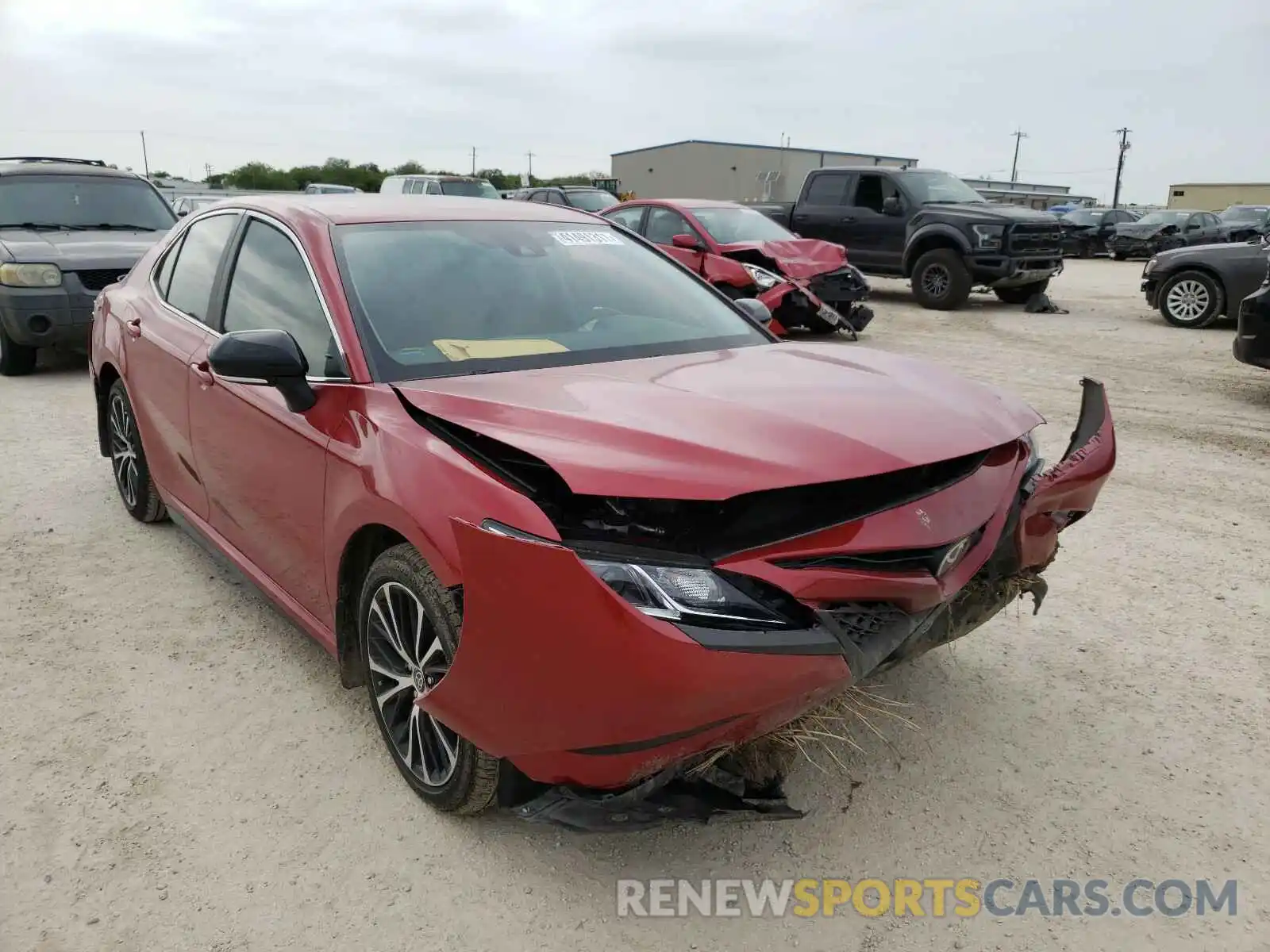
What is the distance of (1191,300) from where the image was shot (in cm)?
1248

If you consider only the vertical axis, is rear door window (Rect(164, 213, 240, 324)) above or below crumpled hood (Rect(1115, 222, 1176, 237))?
below

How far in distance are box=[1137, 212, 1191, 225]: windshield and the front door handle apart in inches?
1247

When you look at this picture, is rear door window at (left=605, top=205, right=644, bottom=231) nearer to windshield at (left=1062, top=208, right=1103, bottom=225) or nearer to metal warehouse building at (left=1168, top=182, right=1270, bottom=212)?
windshield at (left=1062, top=208, right=1103, bottom=225)

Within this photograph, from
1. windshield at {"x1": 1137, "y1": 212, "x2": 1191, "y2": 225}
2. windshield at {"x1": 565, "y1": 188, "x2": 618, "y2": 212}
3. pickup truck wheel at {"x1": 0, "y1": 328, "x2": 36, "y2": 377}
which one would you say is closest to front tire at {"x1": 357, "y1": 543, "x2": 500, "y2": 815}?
Result: pickup truck wheel at {"x1": 0, "y1": 328, "x2": 36, "y2": 377}

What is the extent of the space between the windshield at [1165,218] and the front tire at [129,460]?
31303 millimetres

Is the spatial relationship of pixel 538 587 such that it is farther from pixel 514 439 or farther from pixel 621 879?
pixel 621 879

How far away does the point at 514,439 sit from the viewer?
88.7 inches

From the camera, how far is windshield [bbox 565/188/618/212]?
1844 cm

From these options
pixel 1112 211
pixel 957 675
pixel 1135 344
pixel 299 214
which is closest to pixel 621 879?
pixel 957 675

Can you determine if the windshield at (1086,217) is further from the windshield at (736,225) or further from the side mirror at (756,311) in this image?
the side mirror at (756,311)

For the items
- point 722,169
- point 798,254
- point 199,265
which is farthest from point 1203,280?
point 722,169

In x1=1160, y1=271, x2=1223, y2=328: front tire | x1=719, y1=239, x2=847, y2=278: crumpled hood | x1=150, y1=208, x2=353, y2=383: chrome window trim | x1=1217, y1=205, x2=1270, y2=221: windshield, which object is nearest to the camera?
x1=150, y1=208, x2=353, y2=383: chrome window trim

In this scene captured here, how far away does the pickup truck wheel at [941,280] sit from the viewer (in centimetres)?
1403

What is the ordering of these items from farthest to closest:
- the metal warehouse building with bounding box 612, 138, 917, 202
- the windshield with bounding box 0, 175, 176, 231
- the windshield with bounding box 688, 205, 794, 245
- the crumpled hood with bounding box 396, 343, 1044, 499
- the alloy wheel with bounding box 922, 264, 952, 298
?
the metal warehouse building with bounding box 612, 138, 917, 202 → the alloy wheel with bounding box 922, 264, 952, 298 → the windshield with bounding box 688, 205, 794, 245 → the windshield with bounding box 0, 175, 176, 231 → the crumpled hood with bounding box 396, 343, 1044, 499
